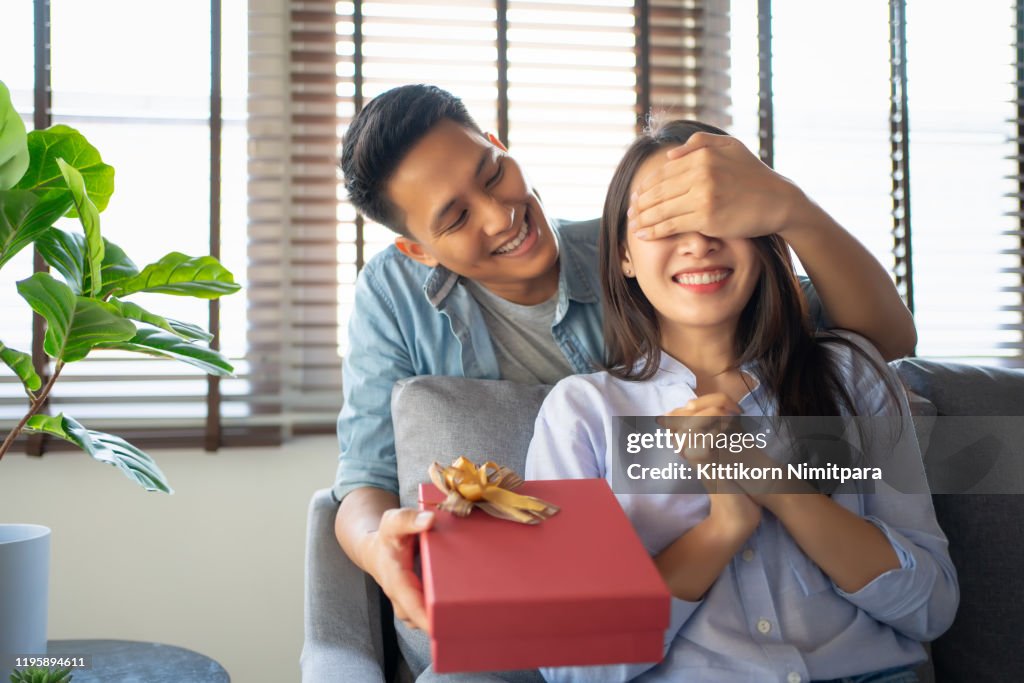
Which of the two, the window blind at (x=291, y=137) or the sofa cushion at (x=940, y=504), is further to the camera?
the window blind at (x=291, y=137)

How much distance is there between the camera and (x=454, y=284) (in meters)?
1.37

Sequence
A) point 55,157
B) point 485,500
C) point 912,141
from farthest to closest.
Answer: point 912,141 < point 55,157 < point 485,500

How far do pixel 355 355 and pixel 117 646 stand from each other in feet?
1.94

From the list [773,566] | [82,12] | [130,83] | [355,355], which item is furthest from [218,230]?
[773,566]

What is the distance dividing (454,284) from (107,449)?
23.0 inches

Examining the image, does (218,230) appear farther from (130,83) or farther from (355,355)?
(355,355)

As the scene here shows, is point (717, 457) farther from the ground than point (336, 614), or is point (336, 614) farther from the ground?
point (717, 457)

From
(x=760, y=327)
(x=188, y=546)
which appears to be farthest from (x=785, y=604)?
(x=188, y=546)

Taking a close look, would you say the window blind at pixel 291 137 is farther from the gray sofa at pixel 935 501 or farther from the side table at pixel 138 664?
the gray sofa at pixel 935 501

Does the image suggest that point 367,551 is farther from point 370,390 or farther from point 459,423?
point 370,390

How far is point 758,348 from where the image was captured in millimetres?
1070

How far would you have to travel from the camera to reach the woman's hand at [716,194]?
935 mm

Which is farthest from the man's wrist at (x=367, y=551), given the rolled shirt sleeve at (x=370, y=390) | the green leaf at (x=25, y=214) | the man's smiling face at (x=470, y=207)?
the green leaf at (x=25, y=214)

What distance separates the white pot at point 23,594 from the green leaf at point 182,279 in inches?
14.4
